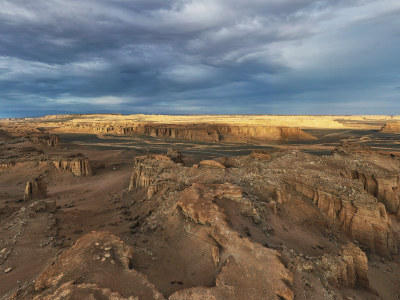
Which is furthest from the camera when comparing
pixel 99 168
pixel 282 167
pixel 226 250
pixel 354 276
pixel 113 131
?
pixel 113 131

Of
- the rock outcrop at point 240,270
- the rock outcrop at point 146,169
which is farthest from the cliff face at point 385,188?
the rock outcrop at point 146,169

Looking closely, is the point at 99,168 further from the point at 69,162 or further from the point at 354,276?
the point at 354,276

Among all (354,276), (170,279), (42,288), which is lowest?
(354,276)

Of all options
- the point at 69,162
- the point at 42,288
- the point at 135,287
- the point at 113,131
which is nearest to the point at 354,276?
the point at 135,287

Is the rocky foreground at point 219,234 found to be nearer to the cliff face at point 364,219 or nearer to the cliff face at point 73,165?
the cliff face at point 364,219

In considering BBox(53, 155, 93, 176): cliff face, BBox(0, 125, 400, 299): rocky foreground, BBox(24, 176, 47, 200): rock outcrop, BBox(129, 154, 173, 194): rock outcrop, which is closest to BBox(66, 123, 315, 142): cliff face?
BBox(53, 155, 93, 176): cliff face

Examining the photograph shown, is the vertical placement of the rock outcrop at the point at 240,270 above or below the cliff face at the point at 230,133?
below

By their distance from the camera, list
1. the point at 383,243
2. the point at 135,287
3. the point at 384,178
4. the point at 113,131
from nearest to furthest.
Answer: the point at 135,287
the point at 383,243
the point at 384,178
the point at 113,131
